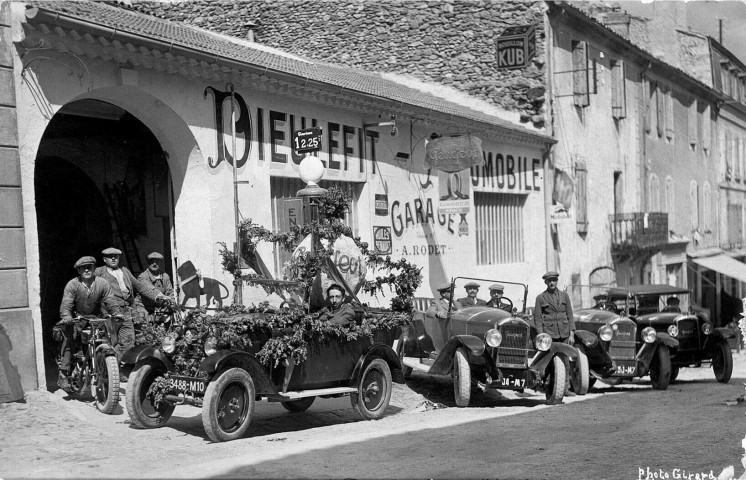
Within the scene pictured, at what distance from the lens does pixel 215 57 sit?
11.3 meters

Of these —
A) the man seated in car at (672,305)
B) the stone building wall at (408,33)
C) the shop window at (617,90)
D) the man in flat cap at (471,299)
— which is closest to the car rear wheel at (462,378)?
the man in flat cap at (471,299)

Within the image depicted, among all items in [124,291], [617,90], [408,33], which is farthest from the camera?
[617,90]

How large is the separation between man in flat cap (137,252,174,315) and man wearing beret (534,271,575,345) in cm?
503

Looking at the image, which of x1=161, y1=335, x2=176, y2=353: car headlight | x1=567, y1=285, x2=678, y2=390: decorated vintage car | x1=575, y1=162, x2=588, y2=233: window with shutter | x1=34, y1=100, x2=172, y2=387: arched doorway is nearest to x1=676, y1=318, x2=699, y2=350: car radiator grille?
x1=567, y1=285, x2=678, y2=390: decorated vintage car

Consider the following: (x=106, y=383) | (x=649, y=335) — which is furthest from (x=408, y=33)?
(x=106, y=383)

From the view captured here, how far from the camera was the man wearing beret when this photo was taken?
508 inches

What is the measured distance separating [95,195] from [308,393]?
19.8ft

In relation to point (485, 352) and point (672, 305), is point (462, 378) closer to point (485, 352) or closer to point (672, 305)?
point (485, 352)

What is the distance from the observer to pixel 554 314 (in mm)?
12953

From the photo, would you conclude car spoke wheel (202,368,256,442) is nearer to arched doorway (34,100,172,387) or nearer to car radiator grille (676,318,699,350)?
arched doorway (34,100,172,387)

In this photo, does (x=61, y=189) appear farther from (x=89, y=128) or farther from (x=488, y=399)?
(x=488, y=399)

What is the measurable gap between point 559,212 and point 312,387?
522 inches

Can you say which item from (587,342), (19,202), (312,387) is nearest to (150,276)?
(19,202)

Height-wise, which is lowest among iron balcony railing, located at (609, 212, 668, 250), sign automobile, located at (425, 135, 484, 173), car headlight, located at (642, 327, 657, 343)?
car headlight, located at (642, 327, 657, 343)
